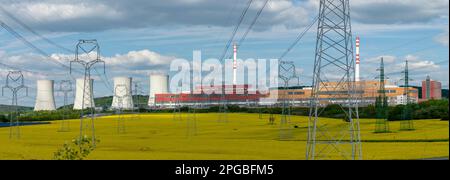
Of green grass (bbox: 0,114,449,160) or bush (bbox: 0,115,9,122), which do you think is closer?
green grass (bbox: 0,114,449,160)

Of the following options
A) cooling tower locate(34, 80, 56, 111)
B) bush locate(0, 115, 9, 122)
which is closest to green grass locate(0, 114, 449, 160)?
bush locate(0, 115, 9, 122)

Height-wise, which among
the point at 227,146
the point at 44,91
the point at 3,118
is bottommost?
the point at 3,118

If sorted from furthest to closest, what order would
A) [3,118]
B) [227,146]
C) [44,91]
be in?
1. [44,91]
2. [3,118]
3. [227,146]

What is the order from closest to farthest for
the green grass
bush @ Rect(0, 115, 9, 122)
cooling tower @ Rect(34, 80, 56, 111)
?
the green grass
bush @ Rect(0, 115, 9, 122)
cooling tower @ Rect(34, 80, 56, 111)

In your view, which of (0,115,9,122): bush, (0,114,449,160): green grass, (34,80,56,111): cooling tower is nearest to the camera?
(0,114,449,160): green grass

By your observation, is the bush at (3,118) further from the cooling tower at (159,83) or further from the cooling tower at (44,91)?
the cooling tower at (159,83)

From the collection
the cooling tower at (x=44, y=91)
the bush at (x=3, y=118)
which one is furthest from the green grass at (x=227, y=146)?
the cooling tower at (x=44, y=91)

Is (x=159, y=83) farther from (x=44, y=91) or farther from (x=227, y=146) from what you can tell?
(x=227, y=146)

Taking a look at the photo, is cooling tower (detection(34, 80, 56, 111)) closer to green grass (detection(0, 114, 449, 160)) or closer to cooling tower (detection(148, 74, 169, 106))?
cooling tower (detection(148, 74, 169, 106))

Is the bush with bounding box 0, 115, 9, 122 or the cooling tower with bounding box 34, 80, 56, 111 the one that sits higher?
the cooling tower with bounding box 34, 80, 56, 111

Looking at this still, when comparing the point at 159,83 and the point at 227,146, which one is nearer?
the point at 227,146

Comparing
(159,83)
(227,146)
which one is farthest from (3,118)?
(227,146)
